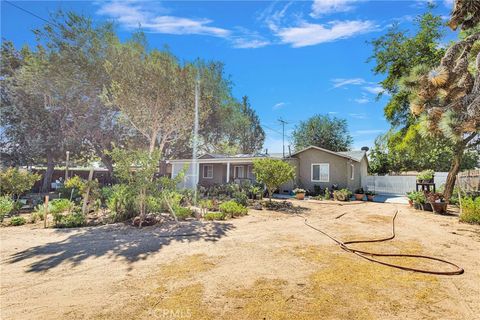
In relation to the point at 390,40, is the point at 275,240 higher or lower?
lower

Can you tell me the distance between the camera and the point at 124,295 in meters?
3.52

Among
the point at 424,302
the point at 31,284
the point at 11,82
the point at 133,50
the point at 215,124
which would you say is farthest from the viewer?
the point at 215,124

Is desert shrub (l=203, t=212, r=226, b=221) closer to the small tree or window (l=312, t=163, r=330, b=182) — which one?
the small tree

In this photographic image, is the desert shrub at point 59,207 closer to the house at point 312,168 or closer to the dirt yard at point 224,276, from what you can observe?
the dirt yard at point 224,276

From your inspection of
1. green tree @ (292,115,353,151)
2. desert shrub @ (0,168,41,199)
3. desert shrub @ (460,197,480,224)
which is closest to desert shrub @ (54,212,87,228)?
desert shrub @ (0,168,41,199)

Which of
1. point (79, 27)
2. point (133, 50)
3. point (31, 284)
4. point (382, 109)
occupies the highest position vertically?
point (79, 27)

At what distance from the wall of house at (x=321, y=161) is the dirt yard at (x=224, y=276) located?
31.5 feet

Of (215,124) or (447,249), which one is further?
(215,124)

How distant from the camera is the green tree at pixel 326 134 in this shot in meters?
30.7

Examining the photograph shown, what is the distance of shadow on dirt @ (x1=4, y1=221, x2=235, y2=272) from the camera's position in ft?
17.0

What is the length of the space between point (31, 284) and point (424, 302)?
5.83 m

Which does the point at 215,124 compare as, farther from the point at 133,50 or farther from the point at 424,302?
the point at 424,302

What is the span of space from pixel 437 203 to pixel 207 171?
Result: 15.5m

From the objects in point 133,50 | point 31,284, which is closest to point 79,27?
point 133,50
